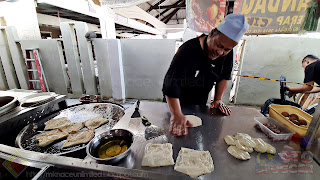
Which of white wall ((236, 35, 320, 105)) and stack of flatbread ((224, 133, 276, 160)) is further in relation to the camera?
white wall ((236, 35, 320, 105))

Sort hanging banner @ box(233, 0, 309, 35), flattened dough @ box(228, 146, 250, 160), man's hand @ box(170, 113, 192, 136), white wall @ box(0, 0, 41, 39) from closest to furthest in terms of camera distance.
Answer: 1. flattened dough @ box(228, 146, 250, 160)
2. man's hand @ box(170, 113, 192, 136)
3. hanging banner @ box(233, 0, 309, 35)
4. white wall @ box(0, 0, 41, 39)

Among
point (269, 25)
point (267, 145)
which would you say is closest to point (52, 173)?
point (267, 145)

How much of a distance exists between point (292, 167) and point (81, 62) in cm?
572

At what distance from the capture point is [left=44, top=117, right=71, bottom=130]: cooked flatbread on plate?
1.63 m

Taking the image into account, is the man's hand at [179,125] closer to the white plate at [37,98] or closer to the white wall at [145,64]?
the white plate at [37,98]

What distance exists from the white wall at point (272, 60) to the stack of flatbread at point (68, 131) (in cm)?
460

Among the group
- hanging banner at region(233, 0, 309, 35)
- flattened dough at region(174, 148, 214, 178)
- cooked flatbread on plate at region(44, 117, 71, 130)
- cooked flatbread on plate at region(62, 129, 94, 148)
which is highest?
hanging banner at region(233, 0, 309, 35)

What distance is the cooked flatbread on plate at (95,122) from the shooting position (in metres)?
1.65

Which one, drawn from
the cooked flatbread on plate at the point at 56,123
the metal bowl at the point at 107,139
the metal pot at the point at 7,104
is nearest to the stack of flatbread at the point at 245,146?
the metal bowl at the point at 107,139

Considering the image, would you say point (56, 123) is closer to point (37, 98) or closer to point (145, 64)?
point (37, 98)

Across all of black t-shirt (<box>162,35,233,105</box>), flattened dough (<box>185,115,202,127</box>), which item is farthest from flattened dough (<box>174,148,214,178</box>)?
black t-shirt (<box>162,35,233,105</box>)

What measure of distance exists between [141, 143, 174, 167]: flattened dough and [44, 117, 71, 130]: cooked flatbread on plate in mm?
1234

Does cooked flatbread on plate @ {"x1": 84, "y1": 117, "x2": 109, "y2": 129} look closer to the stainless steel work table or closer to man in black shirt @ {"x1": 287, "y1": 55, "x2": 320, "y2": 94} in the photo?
the stainless steel work table

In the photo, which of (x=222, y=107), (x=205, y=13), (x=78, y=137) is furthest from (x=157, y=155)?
(x=205, y=13)
